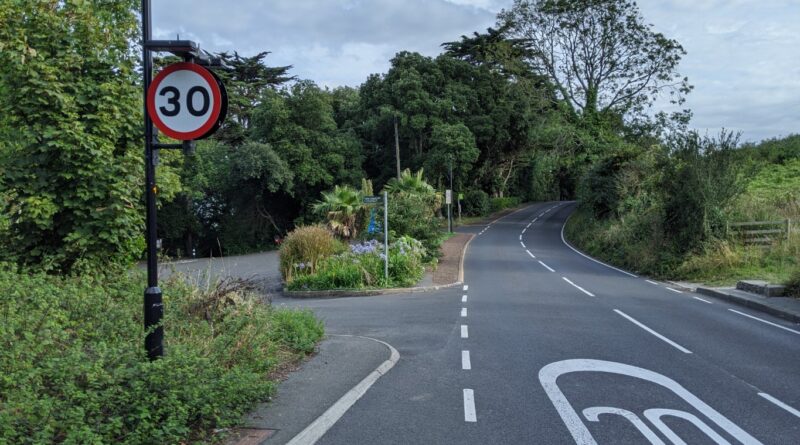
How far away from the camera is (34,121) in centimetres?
839

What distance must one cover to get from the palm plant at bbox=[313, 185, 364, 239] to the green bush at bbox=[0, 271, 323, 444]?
678 inches

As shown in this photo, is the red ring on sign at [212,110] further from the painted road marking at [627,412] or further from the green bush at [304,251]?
the green bush at [304,251]

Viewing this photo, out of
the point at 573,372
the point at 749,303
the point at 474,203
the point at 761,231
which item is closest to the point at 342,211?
the point at 749,303

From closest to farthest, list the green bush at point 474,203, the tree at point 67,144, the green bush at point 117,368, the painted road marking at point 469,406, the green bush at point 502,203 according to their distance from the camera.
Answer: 1. the green bush at point 117,368
2. the painted road marking at point 469,406
3. the tree at point 67,144
4. the green bush at point 474,203
5. the green bush at point 502,203

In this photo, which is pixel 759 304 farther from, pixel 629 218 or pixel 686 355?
pixel 629 218

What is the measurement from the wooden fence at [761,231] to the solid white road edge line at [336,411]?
18.6 metres

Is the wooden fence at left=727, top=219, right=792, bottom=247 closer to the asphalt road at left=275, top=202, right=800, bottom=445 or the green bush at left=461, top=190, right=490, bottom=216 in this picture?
the asphalt road at left=275, top=202, right=800, bottom=445

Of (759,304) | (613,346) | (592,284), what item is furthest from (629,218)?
(613,346)

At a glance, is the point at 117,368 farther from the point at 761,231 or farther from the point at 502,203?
the point at 502,203

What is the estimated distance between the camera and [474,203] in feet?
197

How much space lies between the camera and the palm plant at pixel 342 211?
2488 centimetres

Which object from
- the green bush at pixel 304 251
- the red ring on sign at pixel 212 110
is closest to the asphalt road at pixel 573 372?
the red ring on sign at pixel 212 110

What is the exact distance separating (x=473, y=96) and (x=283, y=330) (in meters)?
44.6

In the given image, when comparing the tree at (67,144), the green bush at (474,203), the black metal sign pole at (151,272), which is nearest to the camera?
the black metal sign pole at (151,272)
